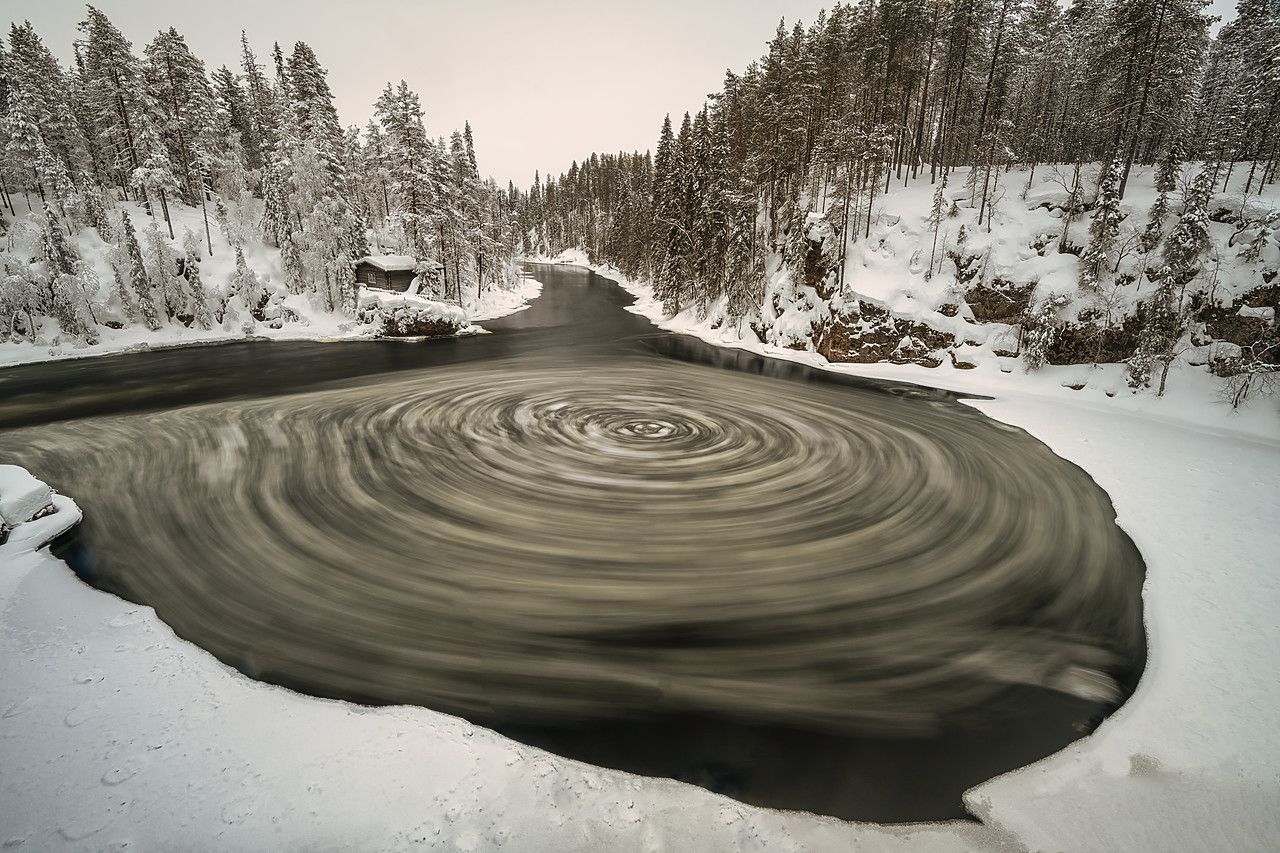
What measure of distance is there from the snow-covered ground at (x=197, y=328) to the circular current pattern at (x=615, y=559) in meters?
19.2

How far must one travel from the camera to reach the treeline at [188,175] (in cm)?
3119

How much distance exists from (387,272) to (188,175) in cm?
2357

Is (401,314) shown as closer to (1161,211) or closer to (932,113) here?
(1161,211)

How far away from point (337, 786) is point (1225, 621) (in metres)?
11.8

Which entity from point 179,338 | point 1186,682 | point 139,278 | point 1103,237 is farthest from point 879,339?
point 139,278

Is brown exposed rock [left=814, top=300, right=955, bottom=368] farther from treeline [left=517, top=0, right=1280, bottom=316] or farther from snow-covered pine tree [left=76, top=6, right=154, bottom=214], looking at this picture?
snow-covered pine tree [left=76, top=6, right=154, bottom=214]

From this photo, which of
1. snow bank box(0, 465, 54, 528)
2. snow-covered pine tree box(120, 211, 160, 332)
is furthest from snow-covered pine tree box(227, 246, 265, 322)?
snow bank box(0, 465, 54, 528)

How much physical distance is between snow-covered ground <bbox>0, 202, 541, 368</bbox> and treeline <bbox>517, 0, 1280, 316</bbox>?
2189cm

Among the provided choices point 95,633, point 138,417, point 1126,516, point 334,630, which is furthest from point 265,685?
point 138,417

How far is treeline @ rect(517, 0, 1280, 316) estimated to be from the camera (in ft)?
90.2

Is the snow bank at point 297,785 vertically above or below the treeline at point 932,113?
below

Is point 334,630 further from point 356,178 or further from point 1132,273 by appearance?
point 356,178

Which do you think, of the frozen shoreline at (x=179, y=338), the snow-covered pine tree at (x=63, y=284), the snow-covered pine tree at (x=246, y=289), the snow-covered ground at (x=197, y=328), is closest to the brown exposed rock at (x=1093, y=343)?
the frozen shoreline at (x=179, y=338)

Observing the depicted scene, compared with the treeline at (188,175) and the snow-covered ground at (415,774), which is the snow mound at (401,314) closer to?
the treeline at (188,175)
